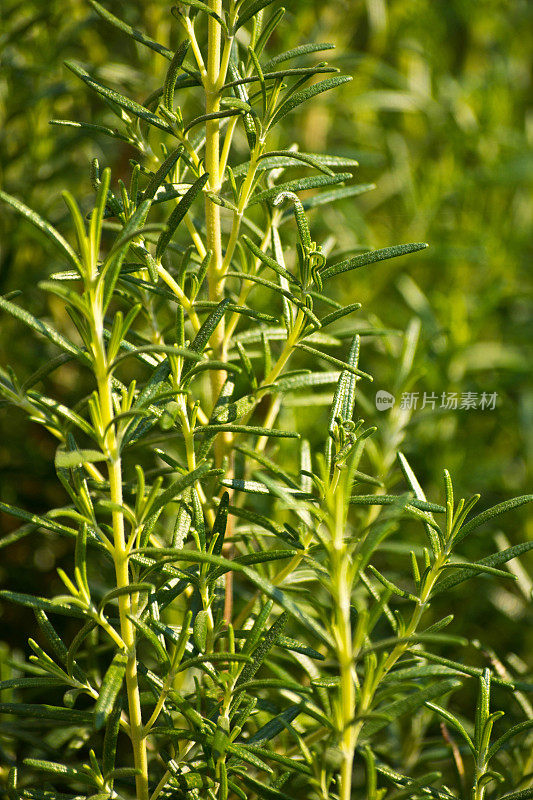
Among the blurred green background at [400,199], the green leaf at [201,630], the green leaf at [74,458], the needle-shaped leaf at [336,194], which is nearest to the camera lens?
the green leaf at [74,458]

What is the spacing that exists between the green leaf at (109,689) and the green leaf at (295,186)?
1.28 ft

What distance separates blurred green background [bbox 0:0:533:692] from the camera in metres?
1.07

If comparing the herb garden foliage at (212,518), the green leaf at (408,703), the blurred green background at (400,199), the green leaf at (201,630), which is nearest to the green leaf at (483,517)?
the herb garden foliage at (212,518)

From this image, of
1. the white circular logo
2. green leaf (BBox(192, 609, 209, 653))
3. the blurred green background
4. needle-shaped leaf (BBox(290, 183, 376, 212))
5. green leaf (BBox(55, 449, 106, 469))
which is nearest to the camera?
green leaf (BBox(55, 449, 106, 469))

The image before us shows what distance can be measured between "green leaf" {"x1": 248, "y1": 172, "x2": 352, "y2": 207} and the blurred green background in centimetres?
30

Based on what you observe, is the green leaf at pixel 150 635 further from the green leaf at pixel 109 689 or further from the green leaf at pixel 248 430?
the green leaf at pixel 248 430

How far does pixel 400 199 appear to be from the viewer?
1545 millimetres

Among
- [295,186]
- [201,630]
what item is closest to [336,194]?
[295,186]

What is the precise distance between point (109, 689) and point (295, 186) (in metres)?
0.44

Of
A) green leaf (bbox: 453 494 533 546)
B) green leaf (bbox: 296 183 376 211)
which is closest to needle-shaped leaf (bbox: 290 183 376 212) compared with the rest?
green leaf (bbox: 296 183 376 211)

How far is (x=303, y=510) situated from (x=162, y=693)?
19 centimetres

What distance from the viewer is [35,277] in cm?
107

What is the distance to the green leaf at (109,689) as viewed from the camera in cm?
45

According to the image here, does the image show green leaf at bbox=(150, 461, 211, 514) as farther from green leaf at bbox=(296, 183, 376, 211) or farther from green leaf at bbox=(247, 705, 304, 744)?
green leaf at bbox=(296, 183, 376, 211)
